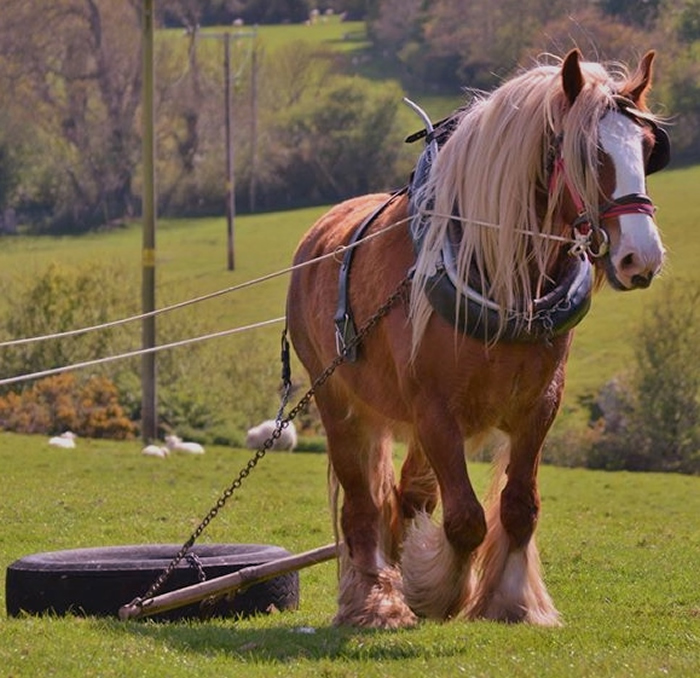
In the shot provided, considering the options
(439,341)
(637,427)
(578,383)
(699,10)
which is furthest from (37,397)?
(439,341)

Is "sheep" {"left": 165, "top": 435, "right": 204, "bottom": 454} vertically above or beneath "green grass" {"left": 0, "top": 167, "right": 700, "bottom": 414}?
above

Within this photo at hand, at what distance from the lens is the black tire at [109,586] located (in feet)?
27.8

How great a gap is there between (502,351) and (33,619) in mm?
2800

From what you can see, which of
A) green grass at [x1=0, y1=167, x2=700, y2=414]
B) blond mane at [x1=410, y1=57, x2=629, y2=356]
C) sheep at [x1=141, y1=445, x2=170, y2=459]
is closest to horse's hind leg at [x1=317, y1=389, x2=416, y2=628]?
blond mane at [x1=410, y1=57, x2=629, y2=356]

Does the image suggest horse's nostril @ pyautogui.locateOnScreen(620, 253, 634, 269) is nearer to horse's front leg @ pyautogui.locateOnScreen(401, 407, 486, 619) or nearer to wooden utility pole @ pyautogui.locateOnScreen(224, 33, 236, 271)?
horse's front leg @ pyautogui.locateOnScreen(401, 407, 486, 619)

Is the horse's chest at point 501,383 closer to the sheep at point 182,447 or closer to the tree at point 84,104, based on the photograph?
the sheep at point 182,447

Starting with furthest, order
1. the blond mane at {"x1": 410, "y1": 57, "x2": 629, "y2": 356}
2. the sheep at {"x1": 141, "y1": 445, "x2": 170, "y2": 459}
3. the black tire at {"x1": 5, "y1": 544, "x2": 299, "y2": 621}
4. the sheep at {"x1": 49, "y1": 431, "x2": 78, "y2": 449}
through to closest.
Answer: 1. the sheep at {"x1": 49, "y1": 431, "x2": 78, "y2": 449}
2. the sheep at {"x1": 141, "y1": 445, "x2": 170, "y2": 459}
3. the black tire at {"x1": 5, "y1": 544, "x2": 299, "y2": 621}
4. the blond mane at {"x1": 410, "y1": 57, "x2": 629, "y2": 356}

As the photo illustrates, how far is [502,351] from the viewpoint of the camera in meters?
7.47

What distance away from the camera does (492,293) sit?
7449 mm

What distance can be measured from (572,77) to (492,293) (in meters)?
1.05

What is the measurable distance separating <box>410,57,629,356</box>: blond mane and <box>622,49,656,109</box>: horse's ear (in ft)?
0.19

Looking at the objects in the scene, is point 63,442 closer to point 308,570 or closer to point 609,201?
point 308,570

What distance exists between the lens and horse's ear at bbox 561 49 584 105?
7.18 meters

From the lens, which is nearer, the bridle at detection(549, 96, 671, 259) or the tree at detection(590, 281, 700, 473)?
the bridle at detection(549, 96, 671, 259)
